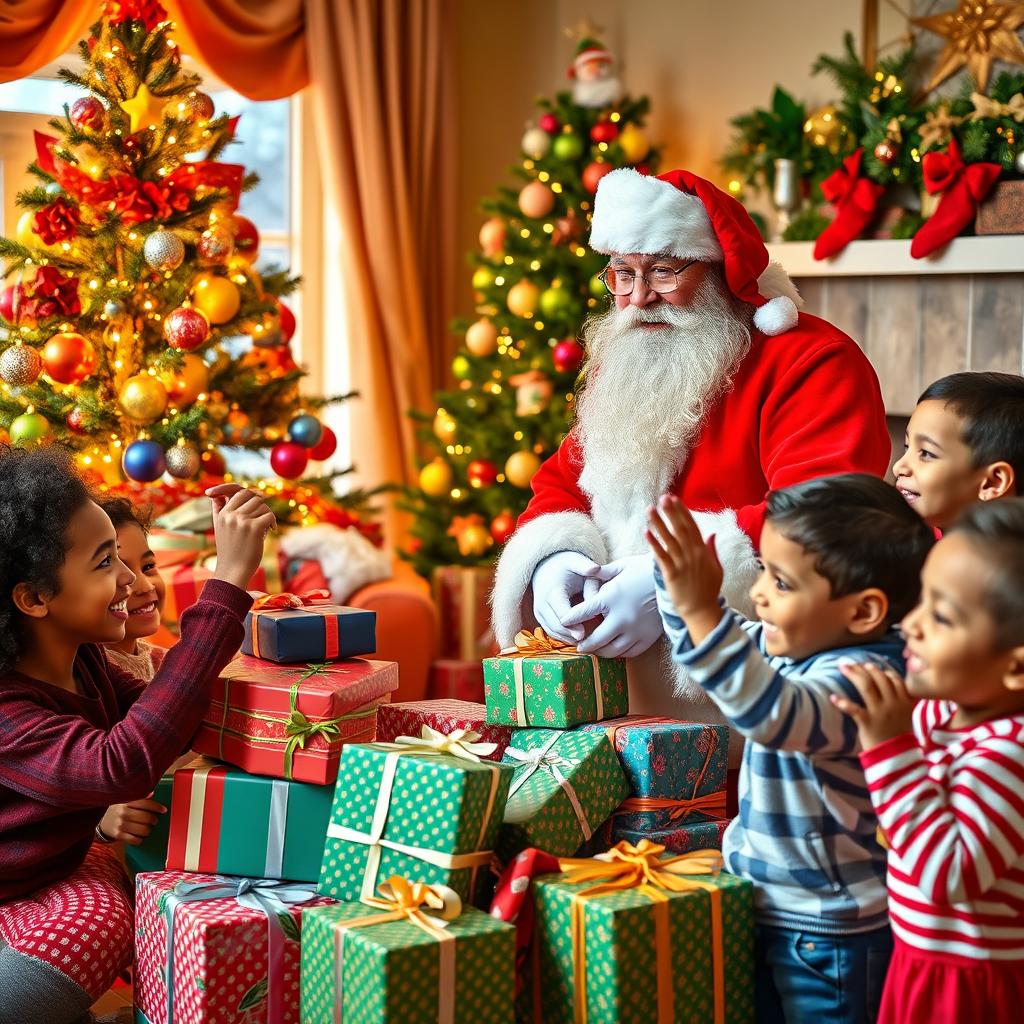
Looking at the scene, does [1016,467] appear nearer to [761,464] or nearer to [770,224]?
[761,464]

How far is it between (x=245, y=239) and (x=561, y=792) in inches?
109

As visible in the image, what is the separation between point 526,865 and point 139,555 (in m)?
1.18

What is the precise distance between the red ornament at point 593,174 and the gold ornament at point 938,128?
1.21 meters

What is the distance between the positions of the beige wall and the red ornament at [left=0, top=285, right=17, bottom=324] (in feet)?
7.63

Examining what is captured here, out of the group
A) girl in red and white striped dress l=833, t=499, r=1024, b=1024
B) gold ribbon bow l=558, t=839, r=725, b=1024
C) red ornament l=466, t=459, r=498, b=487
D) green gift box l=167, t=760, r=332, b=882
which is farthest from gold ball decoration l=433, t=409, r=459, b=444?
girl in red and white striped dress l=833, t=499, r=1024, b=1024

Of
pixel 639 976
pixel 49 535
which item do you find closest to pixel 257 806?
pixel 49 535

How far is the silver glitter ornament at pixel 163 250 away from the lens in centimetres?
391

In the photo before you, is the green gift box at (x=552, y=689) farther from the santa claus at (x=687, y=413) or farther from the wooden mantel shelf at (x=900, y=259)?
the wooden mantel shelf at (x=900, y=259)

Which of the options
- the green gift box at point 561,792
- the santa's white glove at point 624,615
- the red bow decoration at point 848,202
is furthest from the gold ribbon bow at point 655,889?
the red bow decoration at point 848,202

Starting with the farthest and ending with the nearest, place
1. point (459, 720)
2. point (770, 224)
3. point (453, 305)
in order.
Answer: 1. point (453, 305)
2. point (770, 224)
3. point (459, 720)

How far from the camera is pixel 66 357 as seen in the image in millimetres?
3924

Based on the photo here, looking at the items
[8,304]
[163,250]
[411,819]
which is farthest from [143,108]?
[411,819]

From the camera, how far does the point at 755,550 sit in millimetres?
2627

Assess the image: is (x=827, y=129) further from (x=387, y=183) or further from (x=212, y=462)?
(x=212, y=462)
